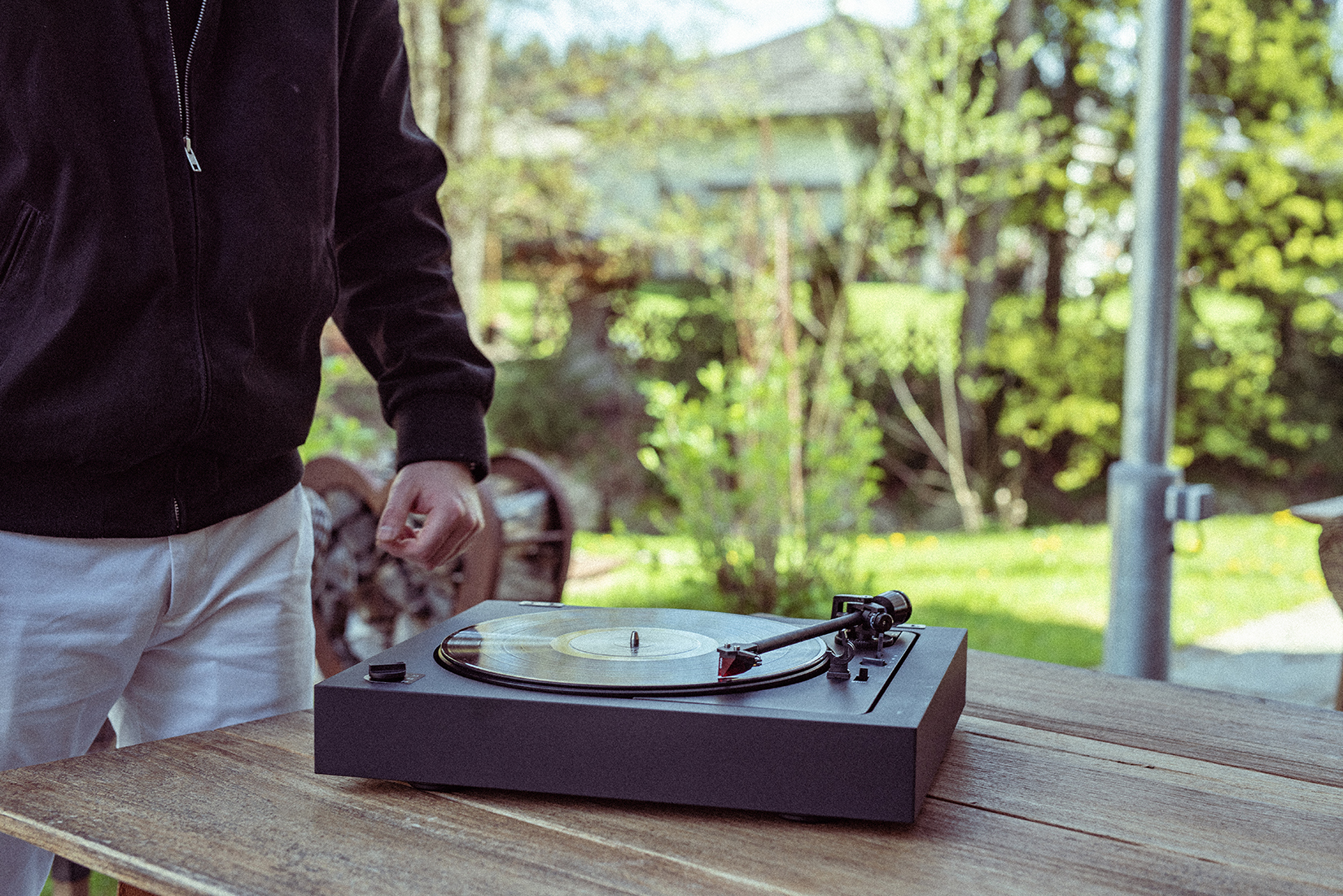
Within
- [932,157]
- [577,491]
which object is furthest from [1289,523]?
[577,491]

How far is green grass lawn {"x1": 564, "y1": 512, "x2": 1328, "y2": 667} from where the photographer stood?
463cm

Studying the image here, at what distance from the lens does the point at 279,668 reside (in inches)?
50.2

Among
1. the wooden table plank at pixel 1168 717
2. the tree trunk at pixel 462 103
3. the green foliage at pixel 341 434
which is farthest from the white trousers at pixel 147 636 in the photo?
the tree trunk at pixel 462 103

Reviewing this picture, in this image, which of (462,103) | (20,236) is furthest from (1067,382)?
(20,236)

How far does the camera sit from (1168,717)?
3.81 feet

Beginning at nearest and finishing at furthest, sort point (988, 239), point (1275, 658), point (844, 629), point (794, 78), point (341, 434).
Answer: point (844, 629)
point (341, 434)
point (1275, 658)
point (988, 239)
point (794, 78)

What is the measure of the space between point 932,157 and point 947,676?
6828 mm

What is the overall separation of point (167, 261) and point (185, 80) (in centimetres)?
19

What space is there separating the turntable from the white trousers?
0.34 m

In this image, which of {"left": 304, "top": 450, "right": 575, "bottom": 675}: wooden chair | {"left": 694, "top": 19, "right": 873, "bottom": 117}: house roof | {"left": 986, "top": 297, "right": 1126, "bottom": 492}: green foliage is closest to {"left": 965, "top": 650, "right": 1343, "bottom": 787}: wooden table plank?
{"left": 304, "top": 450, "right": 575, "bottom": 675}: wooden chair

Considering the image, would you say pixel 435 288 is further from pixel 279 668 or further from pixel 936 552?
pixel 936 552

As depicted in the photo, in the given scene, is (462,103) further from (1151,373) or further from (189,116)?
(189,116)

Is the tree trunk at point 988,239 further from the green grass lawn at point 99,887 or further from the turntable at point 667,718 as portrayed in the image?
the turntable at point 667,718

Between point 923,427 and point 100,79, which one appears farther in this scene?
point 923,427
